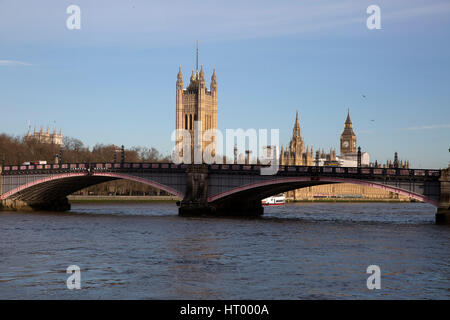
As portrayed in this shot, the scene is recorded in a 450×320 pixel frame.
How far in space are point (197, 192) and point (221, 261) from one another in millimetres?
31915

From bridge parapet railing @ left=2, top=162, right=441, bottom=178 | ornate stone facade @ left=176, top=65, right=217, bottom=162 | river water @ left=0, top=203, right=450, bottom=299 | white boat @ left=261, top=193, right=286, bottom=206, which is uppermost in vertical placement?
ornate stone facade @ left=176, top=65, right=217, bottom=162

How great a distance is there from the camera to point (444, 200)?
50.9m

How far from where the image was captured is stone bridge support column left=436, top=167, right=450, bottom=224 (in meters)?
50.4

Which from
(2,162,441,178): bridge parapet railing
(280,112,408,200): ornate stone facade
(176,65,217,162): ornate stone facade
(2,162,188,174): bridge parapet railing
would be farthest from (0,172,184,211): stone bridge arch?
(280,112,408,200): ornate stone facade

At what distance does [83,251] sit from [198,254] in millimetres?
5553

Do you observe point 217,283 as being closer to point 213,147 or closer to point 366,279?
point 366,279

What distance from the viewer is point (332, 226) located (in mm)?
49500

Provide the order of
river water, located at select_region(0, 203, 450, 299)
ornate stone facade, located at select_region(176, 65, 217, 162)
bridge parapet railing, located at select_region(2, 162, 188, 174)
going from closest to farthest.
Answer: river water, located at select_region(0, 203, 450, 299) → bridge parapet railing, located at select_region(2, 162, 188, 174) → ornate stone facade, located at select_region(176, 65, 217, 162)

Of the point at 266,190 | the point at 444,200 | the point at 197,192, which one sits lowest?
the point at 444,200

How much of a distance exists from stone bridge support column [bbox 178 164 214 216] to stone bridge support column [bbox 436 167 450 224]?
2021 centimetres

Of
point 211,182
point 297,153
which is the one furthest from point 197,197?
point 297,153

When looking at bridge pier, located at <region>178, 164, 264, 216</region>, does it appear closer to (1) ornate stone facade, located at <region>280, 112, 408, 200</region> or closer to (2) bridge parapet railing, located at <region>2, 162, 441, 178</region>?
(2) bridge parapet railing, located at <region>2, 162, 441, 178</region>

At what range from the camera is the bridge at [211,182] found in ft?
171

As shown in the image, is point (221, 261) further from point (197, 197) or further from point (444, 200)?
point (197, 197)
